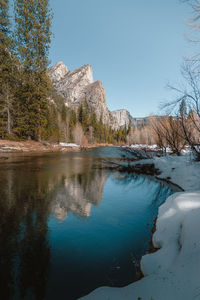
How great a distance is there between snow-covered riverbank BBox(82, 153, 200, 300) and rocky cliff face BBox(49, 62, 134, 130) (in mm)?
135588

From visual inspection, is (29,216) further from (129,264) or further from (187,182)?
(187,182)

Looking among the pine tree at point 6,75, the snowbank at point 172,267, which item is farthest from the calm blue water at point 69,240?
the pine tree at point 6,75

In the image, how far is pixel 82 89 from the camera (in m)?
156

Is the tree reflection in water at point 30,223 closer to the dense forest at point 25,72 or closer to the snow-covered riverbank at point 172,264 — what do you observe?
the snow-covered riverbank at point 172,264

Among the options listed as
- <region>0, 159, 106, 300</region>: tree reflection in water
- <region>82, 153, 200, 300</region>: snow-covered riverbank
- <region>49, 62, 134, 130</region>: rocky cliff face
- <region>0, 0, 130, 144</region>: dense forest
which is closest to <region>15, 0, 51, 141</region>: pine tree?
<region>0, 0, 130, 144</region>: dense forest

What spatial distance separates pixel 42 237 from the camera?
2717 millimetres

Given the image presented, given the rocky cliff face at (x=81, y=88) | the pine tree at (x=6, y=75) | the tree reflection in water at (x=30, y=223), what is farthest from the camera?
the rocky cliff face at (x=81, y=88)

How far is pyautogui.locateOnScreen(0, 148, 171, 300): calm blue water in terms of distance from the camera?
1816 millimetres

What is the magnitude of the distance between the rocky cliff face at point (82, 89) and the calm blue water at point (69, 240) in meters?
134

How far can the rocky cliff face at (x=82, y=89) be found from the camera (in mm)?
144000

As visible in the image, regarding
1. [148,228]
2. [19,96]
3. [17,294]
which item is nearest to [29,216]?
[17,294]

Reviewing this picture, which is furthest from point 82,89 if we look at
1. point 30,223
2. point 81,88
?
point 30,223

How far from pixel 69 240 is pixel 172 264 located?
167 centimetres

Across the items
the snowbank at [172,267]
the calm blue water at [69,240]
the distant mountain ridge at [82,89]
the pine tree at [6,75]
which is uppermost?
the distant mountain ridge at [82,89]
